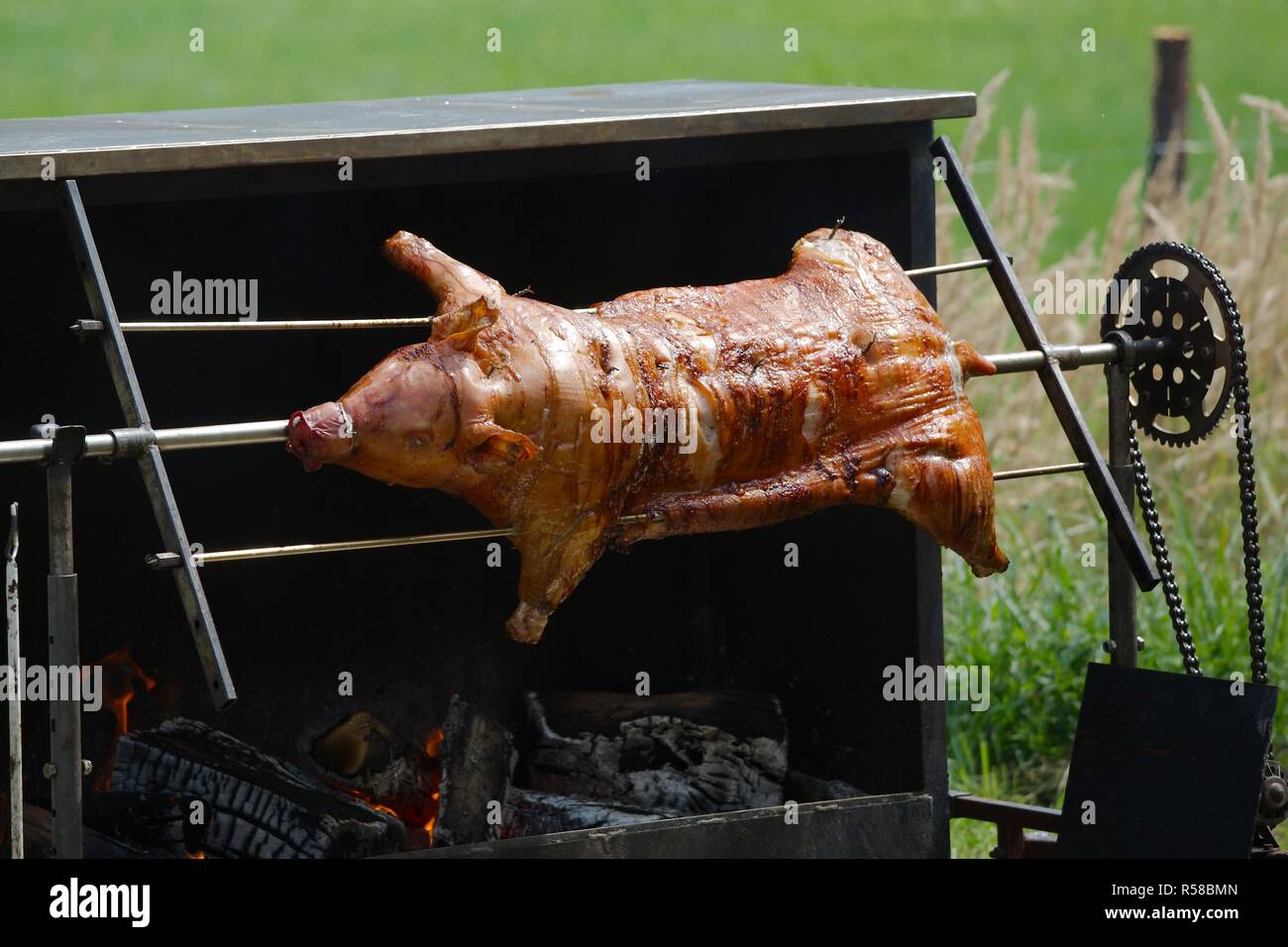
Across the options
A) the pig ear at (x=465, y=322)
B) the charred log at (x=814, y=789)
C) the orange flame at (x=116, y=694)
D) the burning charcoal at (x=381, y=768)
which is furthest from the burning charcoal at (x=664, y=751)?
the pig ear at (x=465, y=322)

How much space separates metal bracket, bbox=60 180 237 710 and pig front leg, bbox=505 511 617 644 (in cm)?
61

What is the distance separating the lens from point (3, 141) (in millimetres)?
3701

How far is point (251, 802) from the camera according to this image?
160 inches

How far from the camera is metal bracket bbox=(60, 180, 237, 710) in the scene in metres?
3.18

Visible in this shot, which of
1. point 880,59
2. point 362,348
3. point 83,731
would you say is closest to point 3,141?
point 362,348

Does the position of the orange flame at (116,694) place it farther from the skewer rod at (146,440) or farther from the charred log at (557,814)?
Result: the skewer rod at (146,440)

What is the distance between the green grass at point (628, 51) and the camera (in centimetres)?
1111

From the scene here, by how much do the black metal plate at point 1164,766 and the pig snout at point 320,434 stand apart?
1.65 m

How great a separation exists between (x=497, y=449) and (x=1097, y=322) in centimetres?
391

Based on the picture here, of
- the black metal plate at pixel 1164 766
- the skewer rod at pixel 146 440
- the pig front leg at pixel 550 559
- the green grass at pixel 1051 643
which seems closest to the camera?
the skewer rod at pixel 146 440

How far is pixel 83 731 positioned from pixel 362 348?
3.43 feet

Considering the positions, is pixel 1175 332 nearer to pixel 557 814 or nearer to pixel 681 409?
pixel 681 409

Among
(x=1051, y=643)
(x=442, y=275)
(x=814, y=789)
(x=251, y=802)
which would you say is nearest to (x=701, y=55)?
(x=1051, y=643)

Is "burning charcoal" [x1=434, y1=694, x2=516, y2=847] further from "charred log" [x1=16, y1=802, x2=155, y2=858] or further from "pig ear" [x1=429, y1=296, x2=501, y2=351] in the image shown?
"pig ear" [x1=429, y1=296, x2=501, y2=351]
